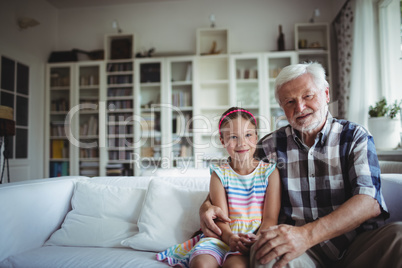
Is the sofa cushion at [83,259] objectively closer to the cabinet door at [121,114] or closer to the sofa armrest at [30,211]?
the sofa armrest at [30,211]

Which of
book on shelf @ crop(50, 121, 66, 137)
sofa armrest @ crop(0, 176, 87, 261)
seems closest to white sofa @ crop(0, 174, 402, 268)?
sofa armrest @ crop(0, 176, 87, 261)

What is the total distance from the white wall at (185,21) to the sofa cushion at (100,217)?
323 cm

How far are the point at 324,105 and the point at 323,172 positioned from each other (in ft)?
0.98

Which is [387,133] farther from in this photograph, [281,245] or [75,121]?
[75,121]

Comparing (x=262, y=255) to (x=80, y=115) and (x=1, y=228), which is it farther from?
(x=80, y=115)

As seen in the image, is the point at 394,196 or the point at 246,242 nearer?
the point at 246,242

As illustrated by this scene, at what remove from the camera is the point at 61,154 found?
425cm

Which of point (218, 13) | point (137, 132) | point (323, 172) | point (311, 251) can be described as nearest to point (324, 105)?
point (323, 172)

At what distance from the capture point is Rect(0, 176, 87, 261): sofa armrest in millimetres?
1384

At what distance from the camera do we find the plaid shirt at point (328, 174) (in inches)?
40.5

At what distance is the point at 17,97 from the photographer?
3828 mm

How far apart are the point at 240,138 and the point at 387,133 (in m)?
1.84

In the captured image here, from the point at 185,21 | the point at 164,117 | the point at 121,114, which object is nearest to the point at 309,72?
the point at 164,117

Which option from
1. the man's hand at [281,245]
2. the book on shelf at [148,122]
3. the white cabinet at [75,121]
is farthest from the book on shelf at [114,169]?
the man's hand at [281,245]
